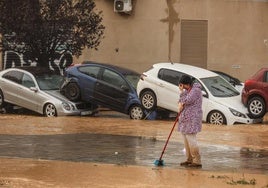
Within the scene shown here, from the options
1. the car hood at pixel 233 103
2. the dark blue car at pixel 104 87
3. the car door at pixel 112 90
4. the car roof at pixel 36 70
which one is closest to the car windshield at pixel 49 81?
the car roof at pixel 36 70

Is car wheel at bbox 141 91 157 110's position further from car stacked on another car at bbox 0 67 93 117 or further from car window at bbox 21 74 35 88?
car window at bbox 21 74 35 88

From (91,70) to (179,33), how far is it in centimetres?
1046

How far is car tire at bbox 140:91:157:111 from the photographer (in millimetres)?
19562

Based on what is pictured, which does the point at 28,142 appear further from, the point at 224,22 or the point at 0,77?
the point at 224,22

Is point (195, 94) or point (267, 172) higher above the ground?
point (195, 94)

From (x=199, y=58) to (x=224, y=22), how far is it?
2111mm

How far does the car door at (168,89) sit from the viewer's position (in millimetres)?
19281

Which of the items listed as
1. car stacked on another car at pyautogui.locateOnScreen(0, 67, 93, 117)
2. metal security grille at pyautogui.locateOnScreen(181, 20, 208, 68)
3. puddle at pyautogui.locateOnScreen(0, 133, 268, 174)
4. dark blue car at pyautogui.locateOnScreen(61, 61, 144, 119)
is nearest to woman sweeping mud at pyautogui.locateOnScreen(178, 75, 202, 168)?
puddle at pyautogui.locateOnScreen(0, 133, 268, 174)

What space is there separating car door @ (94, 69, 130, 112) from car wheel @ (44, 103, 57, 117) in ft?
4.56

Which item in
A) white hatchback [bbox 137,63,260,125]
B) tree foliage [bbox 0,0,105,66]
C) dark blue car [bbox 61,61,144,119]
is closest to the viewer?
white hatchback [bbox 137,63,260,125]

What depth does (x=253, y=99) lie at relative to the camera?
19.0m

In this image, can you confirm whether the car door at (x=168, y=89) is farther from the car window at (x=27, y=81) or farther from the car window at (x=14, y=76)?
the car window at (x=14, y=76)

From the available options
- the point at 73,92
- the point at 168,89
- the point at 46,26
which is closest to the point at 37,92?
the point at 73,92

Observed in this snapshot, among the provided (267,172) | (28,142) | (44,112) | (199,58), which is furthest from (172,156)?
(199,58)
